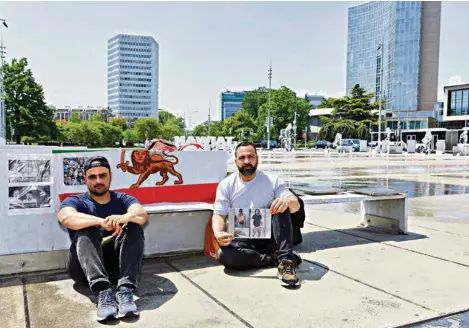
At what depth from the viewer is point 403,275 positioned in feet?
14.4

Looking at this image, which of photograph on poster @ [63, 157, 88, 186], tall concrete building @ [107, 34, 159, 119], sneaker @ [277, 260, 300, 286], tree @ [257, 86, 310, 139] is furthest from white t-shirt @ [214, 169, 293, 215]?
tall concrete building @ [107, 34, 159, 119]

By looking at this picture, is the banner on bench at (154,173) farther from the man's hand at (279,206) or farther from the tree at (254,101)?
the tree at (254,101)

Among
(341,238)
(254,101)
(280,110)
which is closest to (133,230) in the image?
(341,238)

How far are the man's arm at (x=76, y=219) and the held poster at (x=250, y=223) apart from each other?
4.43ft

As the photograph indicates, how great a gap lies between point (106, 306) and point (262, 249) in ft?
5.98

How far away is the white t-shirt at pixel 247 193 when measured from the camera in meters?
4.54

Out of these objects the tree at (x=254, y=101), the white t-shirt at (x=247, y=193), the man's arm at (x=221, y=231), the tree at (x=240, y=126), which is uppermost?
the tree at (x=254, y=101)

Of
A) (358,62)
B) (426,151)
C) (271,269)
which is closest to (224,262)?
(271,269)

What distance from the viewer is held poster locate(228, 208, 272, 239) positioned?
14.6ft

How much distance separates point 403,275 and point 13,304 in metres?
3.45

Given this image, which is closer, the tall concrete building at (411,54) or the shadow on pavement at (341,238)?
the shadow on pavement at (341,238)

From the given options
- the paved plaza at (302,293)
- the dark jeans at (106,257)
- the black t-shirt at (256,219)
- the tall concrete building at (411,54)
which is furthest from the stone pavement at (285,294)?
the tall concrete building at (411,54)

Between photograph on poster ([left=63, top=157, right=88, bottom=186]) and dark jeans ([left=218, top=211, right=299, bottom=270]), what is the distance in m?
1.56

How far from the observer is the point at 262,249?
465 cm
